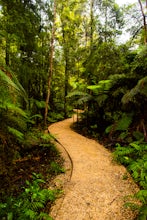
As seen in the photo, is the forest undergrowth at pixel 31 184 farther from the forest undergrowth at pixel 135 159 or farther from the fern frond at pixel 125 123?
the fern frond at pixel 125 123

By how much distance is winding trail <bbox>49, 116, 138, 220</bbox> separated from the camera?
3455mm

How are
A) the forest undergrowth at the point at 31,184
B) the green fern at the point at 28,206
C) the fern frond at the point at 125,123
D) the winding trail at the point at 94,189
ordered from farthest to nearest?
the fern frond at the point at 125,123 < the winding trail at the point at 94,189 < the forest undergrowth at the point at 31,184 < the green fern at the point at 28,206

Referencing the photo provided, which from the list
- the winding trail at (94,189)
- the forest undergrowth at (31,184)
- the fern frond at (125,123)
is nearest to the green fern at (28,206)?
the forest undergrowth at (31,184)

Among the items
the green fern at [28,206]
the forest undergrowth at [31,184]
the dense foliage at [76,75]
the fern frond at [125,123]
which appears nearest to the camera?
the green fern at [28,206]

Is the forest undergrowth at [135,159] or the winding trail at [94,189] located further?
the winding trail at [94,189]

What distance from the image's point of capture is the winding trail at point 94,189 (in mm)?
3455

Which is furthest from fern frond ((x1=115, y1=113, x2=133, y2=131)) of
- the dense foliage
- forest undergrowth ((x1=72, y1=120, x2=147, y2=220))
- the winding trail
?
the winding trail

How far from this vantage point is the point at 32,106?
12.3m

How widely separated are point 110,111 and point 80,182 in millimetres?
5246

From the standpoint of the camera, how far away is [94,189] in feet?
14.0

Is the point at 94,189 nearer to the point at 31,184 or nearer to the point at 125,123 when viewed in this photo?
the point at 31,184

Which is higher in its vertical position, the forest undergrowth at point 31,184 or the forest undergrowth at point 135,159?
the forest undergrowth at point 135,159

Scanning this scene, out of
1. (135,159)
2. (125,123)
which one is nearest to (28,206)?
(135,159)

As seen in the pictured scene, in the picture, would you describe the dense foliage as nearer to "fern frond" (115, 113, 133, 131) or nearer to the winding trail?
"fern frond" (115, 113, 133, 131)
